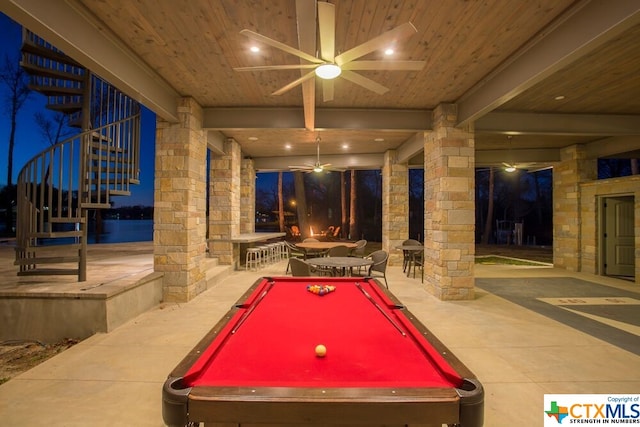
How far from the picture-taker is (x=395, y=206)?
8.48 metres

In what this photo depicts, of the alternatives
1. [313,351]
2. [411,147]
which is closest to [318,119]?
[411,147]

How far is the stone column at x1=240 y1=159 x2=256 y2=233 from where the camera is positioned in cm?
915

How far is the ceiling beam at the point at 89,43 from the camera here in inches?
91.1

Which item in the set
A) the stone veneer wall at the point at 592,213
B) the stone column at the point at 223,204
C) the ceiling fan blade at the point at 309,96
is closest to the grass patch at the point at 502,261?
the stone veneer wall at the point at 592,213

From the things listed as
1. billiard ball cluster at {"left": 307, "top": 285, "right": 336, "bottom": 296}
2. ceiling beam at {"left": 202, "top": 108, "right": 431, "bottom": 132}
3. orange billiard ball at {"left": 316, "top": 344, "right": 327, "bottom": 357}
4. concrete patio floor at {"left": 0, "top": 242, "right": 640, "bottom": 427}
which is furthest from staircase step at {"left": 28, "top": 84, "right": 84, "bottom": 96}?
orange billiard ball at {"left": 316, "top": 344, "right": 327, "bottom": 357}

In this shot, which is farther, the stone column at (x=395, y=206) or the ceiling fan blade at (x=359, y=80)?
the stone column at (x=395, y=206)

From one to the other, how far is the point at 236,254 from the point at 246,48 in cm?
539

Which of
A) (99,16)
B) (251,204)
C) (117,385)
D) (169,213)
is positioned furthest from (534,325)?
(251,204)

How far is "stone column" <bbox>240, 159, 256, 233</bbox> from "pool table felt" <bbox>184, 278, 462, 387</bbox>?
6.91 metres

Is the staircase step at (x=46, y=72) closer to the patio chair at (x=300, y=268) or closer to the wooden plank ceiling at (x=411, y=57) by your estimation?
the wooden plank ceiling at (x=411, y=57)

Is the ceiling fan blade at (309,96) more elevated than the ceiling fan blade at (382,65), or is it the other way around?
the ceiling fan blade at (309,96)

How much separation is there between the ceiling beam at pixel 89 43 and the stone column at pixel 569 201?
923 cm

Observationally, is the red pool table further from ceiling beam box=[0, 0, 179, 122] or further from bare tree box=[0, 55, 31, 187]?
bare tree box=[0, 55, 31, 187]

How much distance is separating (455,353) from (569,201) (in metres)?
7.13
